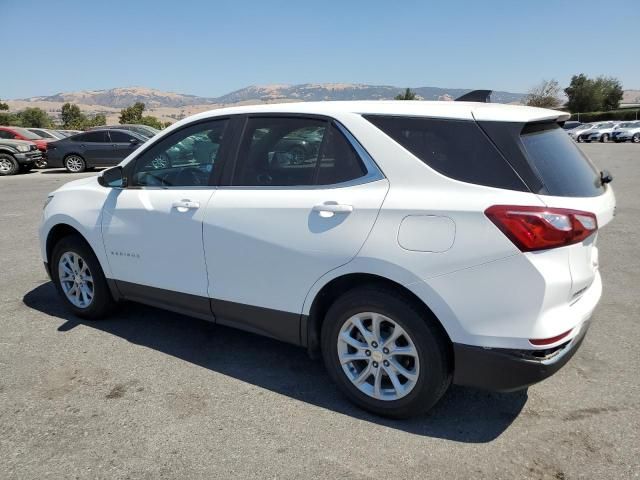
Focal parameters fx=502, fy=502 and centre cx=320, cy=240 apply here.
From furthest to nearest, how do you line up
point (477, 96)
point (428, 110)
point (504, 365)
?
point (477, 96) < point (428, 110) < point (504, 365)

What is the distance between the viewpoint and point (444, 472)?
7.92ft

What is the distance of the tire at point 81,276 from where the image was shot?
13.4 feet

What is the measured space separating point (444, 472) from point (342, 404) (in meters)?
0.78

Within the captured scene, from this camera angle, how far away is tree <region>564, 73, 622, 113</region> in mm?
78000

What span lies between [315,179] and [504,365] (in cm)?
142

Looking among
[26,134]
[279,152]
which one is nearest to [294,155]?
[279,152]

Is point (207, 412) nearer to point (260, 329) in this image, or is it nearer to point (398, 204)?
point (260, 329)

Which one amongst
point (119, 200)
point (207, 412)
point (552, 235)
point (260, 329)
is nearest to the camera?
point (552, 235)

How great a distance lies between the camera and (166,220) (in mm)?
3471

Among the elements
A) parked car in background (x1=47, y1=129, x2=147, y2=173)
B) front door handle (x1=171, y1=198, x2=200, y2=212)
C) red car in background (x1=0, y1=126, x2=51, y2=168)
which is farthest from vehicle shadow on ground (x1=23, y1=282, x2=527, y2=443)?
red car in background (x1=0, y1=126, x2=51, y2=168)

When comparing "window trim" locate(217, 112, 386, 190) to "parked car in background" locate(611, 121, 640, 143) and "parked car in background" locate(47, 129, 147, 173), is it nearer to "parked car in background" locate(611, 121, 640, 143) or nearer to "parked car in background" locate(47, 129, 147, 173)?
"parked car in background" locate(47, 129, 147, 173)

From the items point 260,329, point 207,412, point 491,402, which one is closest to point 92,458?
point 207,412

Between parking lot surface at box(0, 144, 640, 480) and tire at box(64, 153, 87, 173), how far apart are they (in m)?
14.7

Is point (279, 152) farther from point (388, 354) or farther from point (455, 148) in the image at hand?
point (388, 354)
